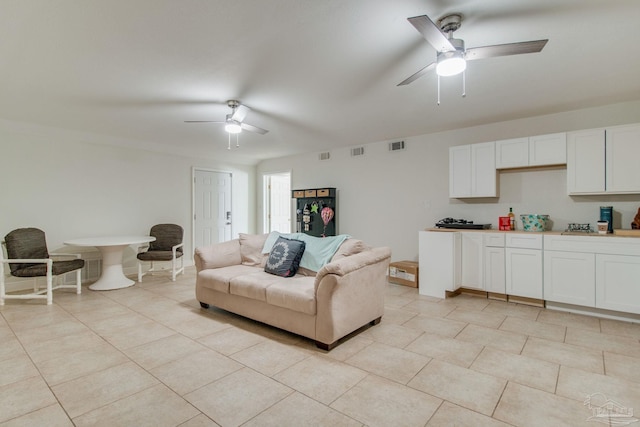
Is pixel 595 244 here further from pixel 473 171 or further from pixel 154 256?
pixel 154 256

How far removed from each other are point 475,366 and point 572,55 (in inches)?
101

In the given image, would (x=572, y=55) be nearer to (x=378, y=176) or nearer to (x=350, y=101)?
(x=350, y=101)

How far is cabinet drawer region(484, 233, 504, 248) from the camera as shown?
3.99m

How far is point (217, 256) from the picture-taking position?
3.88m

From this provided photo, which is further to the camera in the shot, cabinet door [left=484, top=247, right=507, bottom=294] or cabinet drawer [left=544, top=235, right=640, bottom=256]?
cabinet door [left=484, top=247, right=507, bottom=294]

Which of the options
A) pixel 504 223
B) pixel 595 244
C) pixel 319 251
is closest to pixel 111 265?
pixel 319 251

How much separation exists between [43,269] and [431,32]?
4930 mm

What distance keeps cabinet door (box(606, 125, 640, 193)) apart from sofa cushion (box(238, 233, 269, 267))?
13.2 feet

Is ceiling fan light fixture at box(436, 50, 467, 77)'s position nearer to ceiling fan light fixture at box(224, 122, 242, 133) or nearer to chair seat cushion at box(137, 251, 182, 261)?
ceiling fan light fixture at box(224, 122, 242, 133)

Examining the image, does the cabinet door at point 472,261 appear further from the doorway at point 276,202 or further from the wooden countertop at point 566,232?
the doorway at point 276,202

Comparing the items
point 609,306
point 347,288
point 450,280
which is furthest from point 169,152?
point 609,306

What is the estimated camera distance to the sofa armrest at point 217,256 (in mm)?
3795

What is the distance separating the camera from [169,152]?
598 centimetres

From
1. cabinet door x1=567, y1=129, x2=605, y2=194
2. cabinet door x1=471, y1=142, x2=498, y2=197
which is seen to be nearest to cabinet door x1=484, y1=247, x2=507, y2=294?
cabinet door x1=471, y1=142, x2=498, y2=197
